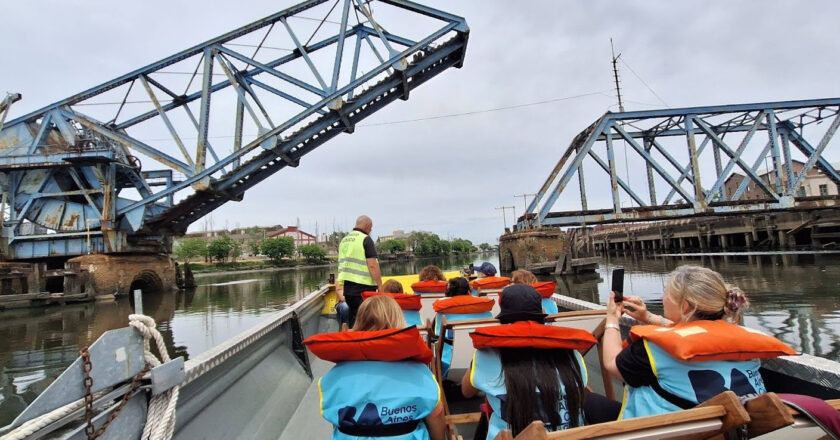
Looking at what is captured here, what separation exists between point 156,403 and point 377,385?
1.07 m

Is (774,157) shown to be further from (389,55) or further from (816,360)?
(816,360)

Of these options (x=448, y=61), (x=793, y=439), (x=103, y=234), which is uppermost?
(x=448, y=61)

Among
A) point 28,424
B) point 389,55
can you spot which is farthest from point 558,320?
point 389,55

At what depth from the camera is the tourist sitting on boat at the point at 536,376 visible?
1.50 meters

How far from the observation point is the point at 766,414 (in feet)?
2.74

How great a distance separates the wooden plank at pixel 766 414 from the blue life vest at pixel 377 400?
981 millimetres

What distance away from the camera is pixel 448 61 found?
14406 mm

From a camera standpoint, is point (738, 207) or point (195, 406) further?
point (738, 207)

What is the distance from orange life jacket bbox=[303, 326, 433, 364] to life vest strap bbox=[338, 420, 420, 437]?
0.79 feet

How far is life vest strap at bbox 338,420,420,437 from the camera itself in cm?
147

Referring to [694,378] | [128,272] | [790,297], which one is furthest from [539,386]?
[128,272]

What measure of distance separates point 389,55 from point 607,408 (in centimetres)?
1385

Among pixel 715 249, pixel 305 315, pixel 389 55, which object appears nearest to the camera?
pixel 305 315

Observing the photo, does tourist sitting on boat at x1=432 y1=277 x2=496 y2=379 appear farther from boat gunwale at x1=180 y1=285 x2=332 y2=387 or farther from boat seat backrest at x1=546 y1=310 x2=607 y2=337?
boat gunwale at x1=180 y1=285 x2=332 y2=387
